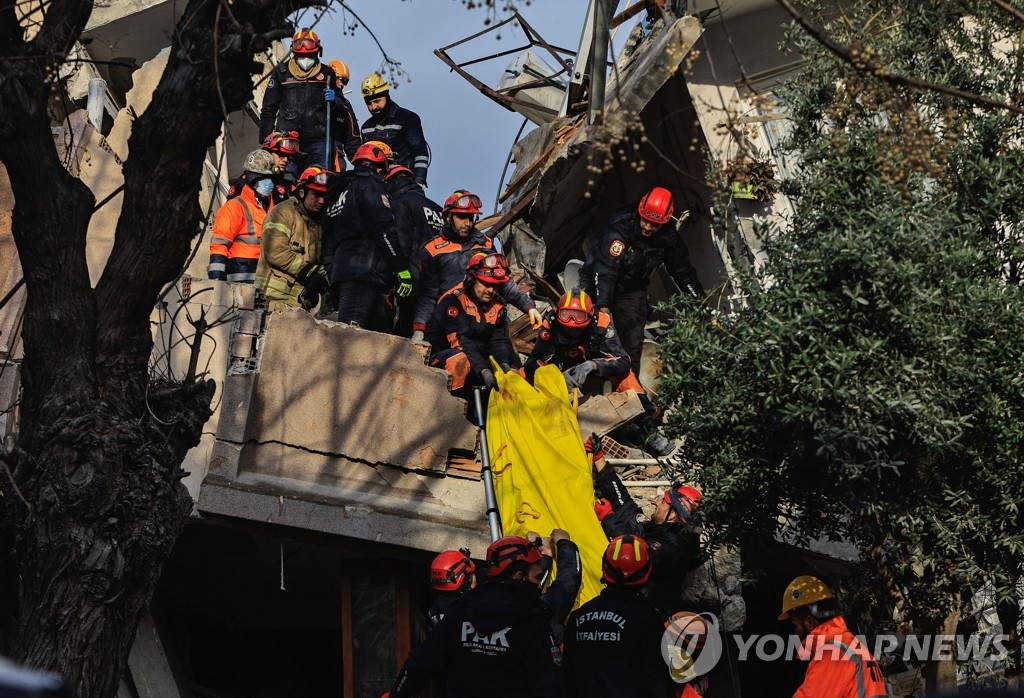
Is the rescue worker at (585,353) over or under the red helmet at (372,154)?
under

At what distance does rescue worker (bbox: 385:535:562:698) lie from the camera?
280 inches

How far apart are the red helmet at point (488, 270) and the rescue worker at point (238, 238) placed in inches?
92.2

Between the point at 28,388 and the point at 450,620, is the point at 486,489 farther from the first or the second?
the point at 28,388

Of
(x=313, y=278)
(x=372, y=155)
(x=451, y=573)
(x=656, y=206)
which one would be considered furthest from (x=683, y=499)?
(x=372, y=155)

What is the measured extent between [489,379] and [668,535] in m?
2.40

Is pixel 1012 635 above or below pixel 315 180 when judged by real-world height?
below

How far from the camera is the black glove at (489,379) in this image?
35.0 ft

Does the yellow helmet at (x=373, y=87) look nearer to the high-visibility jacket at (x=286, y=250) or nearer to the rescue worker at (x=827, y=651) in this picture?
the high-visibility jacket at (x=286, y=250)

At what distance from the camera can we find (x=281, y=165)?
13.8 m

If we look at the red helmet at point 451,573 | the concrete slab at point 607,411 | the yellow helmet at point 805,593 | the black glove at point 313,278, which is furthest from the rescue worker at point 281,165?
the yellow helmet at point 805,593

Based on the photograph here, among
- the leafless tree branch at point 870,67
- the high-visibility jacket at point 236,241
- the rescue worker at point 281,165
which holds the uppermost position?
the rescue worker at point 281,165

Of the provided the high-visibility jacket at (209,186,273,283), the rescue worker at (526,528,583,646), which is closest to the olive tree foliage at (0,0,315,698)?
the rescue worker at (526,528,583,646)

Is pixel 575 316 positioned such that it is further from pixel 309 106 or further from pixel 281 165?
pixel 309 106

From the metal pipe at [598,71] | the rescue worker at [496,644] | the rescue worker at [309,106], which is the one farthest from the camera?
the rescue worker at [309,106]
